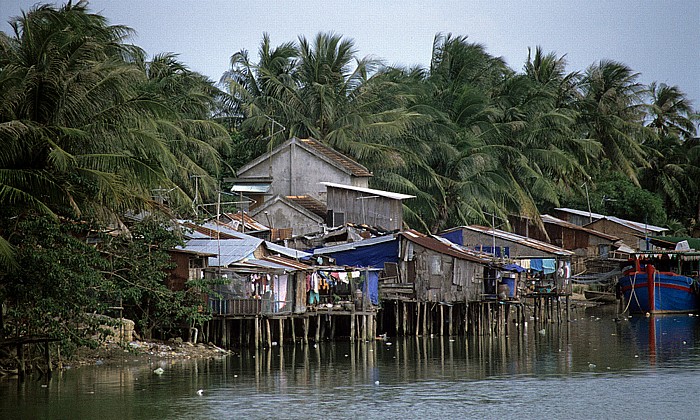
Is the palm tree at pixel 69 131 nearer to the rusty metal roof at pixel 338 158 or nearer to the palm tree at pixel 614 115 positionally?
the rusty metal roof at pixel 338 158

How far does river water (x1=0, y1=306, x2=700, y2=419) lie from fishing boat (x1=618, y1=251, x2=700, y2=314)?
12541 millimetres

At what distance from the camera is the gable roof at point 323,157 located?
1622 inches

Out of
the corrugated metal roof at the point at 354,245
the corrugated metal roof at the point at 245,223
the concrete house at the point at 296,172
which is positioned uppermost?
the concrete house at the point at 296,172

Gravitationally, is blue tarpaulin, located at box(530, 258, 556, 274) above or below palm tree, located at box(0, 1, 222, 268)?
below

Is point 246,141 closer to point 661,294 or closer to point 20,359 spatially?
point 661,294

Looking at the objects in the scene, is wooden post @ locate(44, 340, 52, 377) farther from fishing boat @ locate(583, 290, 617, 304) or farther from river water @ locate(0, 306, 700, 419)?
fishing boat @ locate(583, 290, 617, 304)

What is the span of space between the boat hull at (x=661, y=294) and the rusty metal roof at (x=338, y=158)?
43.1ft

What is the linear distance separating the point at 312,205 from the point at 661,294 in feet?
55.7

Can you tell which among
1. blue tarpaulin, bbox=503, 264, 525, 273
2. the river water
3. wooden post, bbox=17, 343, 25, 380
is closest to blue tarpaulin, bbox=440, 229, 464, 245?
blue tarpaulin, bbox=503, 264, 525, 273

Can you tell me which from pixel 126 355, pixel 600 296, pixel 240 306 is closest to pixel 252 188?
pixel 240 306

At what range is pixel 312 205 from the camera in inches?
1567

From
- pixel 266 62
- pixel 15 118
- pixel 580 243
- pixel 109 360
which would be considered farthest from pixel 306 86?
pixel 15 118

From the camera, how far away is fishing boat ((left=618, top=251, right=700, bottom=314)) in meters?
44.8

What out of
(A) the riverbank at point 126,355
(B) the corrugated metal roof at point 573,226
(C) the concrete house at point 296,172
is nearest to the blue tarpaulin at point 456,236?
(C) the concrete house at point 296,172
